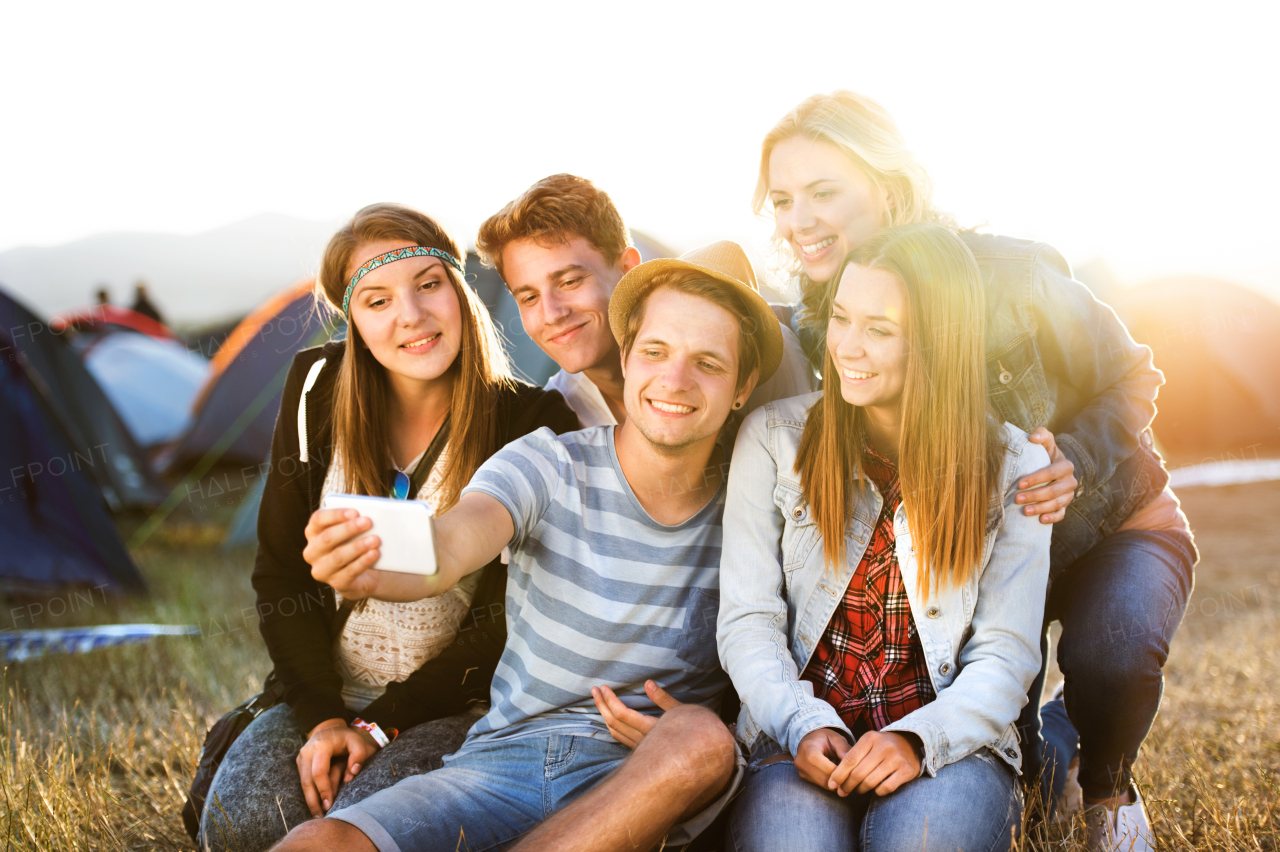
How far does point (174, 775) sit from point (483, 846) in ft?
4.43

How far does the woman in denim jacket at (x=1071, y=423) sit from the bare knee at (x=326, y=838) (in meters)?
1.45

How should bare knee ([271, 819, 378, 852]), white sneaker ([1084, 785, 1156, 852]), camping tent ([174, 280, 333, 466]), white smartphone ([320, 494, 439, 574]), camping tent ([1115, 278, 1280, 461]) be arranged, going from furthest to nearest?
camping tent ([1115, 278, 1280, 461]) → camping tent ([174, 280, 333, 466]) → white sneaker ([1084, 785, 1156, 852]) → bare knee ([271, 819, 378, 852]) → white smartphone ([320, 494, 439, 574])

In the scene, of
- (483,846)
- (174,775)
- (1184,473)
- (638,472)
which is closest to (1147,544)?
(638,472)

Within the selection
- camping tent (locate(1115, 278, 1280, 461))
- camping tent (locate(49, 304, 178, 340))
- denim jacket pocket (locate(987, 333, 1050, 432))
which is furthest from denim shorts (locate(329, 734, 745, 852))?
camping tent (locate(49, 304, 178, 340))

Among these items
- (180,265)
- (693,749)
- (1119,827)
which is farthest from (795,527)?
(180,265)

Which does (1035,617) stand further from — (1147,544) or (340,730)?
(340,730)

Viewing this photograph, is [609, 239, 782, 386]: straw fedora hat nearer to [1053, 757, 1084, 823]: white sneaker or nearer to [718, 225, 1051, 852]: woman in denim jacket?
[718, 225, 1051, 852]: woman in denim jacket

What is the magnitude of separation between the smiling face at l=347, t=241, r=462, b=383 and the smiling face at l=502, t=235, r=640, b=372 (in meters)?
0.27

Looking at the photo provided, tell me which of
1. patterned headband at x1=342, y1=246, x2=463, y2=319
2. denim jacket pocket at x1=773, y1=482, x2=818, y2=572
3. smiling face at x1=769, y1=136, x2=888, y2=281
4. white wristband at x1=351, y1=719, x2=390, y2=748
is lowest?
white wristband at x1=351, y1=719, x2=390, y2=748

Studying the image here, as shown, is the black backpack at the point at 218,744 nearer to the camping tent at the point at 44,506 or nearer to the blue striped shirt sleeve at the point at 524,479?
the blue striped shirt sleeve at the point at 524,479

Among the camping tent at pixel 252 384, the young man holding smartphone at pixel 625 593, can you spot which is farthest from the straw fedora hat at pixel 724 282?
the camping tent at pixel 252 384

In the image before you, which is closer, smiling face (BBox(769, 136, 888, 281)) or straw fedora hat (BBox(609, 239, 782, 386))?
straw fedora hat (BBox(609, 239, 782, 386))

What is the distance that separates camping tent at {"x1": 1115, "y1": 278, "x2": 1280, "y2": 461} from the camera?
6691 mm

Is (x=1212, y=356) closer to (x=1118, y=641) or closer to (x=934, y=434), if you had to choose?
(x=1118, y=641)
